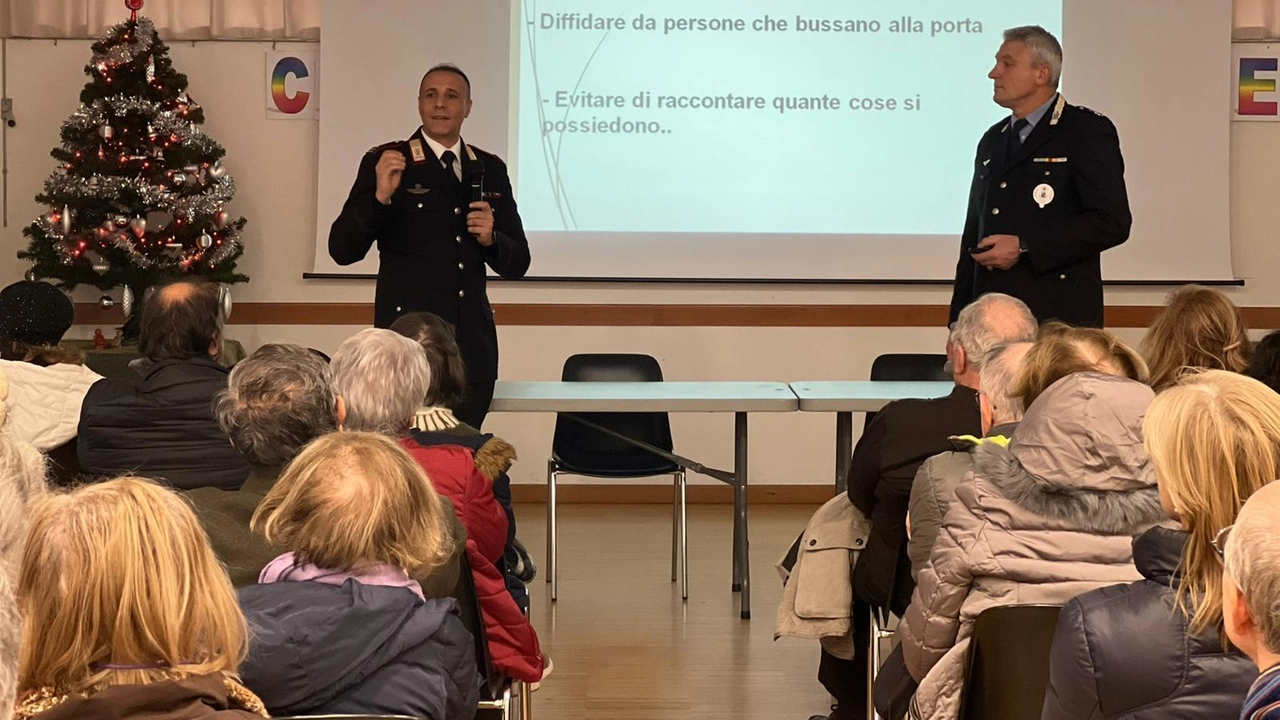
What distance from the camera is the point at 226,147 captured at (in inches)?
269

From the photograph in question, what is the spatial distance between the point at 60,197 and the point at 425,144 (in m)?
2.43

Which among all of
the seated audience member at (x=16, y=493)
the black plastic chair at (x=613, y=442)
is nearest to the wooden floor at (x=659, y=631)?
the black plastic chair at (x=613, y=442)

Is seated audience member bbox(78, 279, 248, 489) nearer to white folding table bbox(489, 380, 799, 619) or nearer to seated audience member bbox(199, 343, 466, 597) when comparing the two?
seated audience member bbox(199, 343, 466, 597)

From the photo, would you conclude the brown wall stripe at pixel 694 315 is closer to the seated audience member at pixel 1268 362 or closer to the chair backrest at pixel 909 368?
the chair backrest at pixel 909 368

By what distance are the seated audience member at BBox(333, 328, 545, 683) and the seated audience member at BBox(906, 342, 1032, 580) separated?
76 cm

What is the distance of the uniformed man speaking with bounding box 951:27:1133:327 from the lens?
4492mm

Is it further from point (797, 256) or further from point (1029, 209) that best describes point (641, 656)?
point (797, 256)

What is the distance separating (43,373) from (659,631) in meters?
2.03

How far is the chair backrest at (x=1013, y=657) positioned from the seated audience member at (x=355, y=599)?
80 cm

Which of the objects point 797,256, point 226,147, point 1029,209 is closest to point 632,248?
point 797,256

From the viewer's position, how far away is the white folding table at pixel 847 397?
4.68 metres

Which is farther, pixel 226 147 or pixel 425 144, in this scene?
pixel 226 147

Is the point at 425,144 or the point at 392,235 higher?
the point at 425,144

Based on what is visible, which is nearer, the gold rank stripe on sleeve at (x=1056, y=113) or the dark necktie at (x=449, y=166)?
the gold rank stripe on sleeve at (x=1056, y=113)
